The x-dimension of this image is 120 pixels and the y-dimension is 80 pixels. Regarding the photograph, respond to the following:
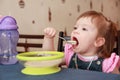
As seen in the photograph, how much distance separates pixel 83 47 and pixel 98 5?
7.45ft

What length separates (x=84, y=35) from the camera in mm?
1055

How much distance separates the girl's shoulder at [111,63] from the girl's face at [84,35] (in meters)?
0.09

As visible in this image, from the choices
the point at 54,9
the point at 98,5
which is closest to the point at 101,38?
the point at 54,9

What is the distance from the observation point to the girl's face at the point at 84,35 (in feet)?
3.44

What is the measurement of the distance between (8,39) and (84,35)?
35 cm

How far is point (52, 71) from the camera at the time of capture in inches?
32.0

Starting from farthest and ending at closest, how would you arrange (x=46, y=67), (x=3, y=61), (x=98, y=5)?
(x=98, y=5)
(x=3, y=61)
(x=46, y=67)

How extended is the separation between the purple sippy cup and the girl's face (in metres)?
0.27

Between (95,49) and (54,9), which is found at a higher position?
(54,9)

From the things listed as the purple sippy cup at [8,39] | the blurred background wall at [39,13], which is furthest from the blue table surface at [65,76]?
the blurred background wall at [39,13]

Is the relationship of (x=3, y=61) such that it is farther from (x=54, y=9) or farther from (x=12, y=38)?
(x=54, y=9)

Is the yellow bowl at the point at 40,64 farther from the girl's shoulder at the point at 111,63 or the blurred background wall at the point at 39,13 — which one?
the blurred background wall at the point at 39,13

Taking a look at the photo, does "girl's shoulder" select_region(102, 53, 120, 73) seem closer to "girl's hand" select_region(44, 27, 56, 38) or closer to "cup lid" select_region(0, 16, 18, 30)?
"girl's hand" select_region(44, 27, 56, 38)

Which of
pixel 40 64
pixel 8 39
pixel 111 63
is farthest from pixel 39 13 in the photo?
pixel 40 64
